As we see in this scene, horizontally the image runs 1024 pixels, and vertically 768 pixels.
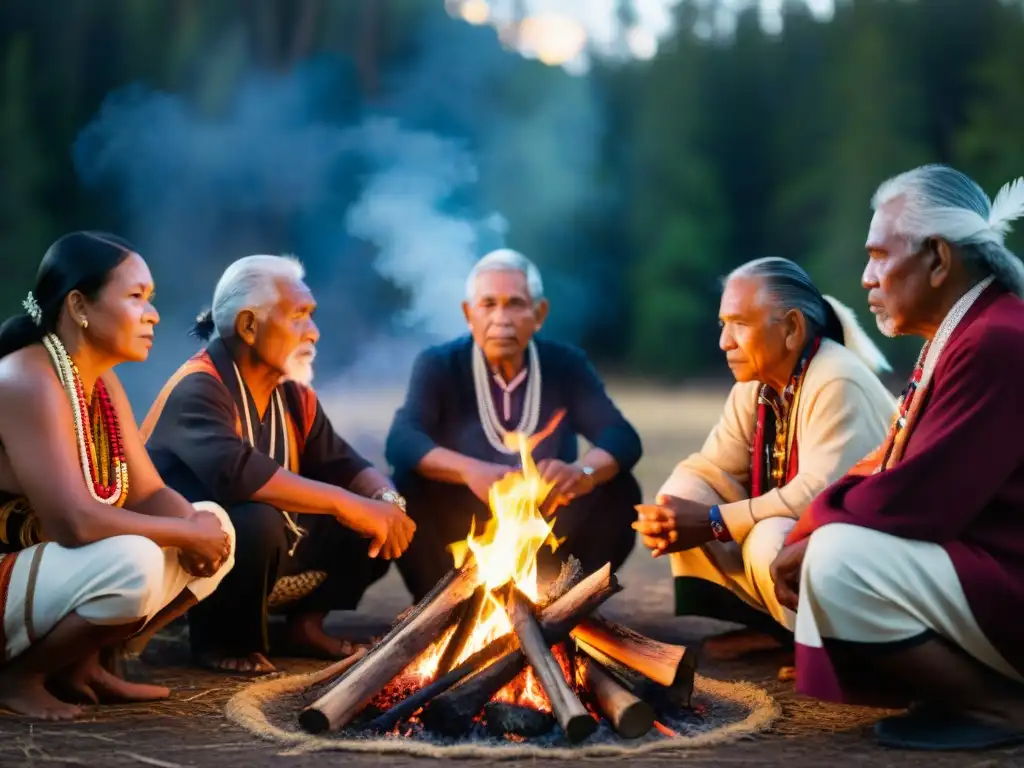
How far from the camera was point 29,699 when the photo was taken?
3568 mm

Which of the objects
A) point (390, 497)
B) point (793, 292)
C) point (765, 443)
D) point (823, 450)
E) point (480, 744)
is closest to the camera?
point (480, 744)

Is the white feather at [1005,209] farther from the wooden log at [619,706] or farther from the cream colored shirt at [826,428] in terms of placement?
the wooden log at [619,706]

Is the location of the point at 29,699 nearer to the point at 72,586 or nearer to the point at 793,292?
the point at 72,586

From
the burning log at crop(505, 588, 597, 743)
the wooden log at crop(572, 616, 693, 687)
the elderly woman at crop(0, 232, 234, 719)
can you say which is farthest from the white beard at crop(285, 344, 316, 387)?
the wooden log at crop(572, 616, 693, 687)

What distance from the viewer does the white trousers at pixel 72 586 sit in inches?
137

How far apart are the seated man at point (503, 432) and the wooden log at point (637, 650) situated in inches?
40.6

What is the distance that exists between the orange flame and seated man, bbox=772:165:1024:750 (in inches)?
32.5

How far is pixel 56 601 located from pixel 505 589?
1.29 meters

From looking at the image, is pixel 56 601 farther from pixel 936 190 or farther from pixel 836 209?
pixel 836 209

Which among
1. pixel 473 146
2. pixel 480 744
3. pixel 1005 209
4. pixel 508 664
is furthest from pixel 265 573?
pixel 473 146

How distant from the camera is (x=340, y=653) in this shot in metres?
4.53

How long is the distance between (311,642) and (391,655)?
116 centimetres

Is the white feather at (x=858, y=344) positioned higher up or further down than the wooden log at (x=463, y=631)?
higher up

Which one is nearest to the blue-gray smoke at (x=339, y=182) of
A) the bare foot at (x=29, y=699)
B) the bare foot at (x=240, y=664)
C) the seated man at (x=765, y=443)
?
the seated man at (x=765, y=443)
